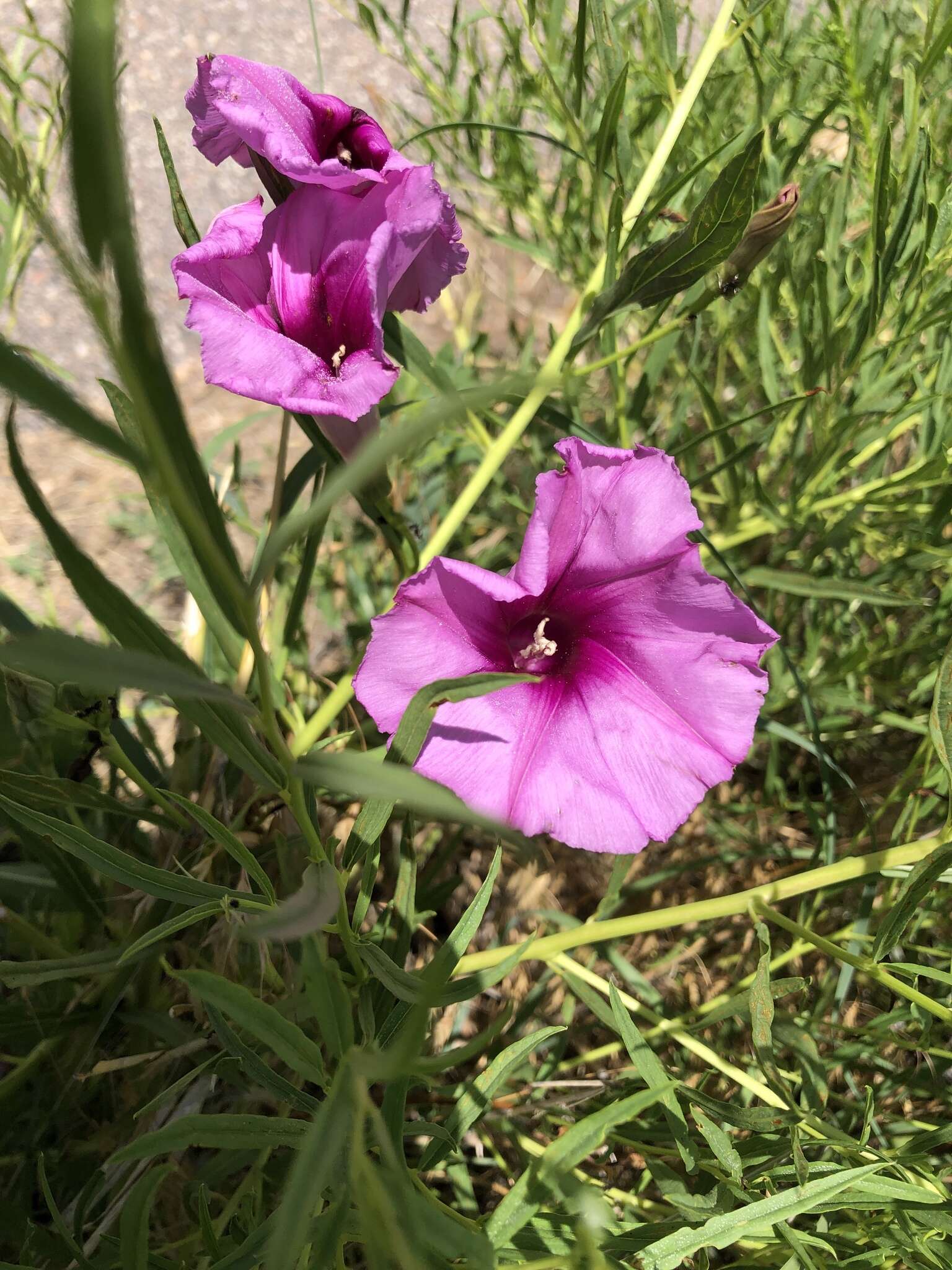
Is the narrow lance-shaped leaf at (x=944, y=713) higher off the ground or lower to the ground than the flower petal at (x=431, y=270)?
lower

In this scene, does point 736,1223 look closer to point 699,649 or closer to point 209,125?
point 699,649

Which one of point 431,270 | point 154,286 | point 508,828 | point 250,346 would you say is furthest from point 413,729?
point 154,286

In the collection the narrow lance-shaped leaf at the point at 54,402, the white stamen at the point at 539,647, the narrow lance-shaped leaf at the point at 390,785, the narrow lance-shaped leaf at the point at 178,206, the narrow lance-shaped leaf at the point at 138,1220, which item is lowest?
the narrow lance-shaped leaf at the point at 138,1220

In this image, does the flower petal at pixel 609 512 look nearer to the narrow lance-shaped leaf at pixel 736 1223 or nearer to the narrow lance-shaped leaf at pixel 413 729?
the narrow lance-shaped leaf at pixel 413 729

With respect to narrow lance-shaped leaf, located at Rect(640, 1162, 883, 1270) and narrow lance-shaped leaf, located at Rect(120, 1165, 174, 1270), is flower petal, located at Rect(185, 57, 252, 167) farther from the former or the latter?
narrow lance-shaped leaf, located at Rect(640, 1162, 883, 1270)

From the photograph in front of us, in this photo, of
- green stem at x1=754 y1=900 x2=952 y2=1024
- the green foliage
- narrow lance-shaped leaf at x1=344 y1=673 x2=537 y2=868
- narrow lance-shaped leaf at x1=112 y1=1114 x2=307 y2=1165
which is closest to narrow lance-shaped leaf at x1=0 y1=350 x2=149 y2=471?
the green foliage

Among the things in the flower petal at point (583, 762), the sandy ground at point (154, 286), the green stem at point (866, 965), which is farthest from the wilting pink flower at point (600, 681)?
the sandy ground at point (154, 286)
